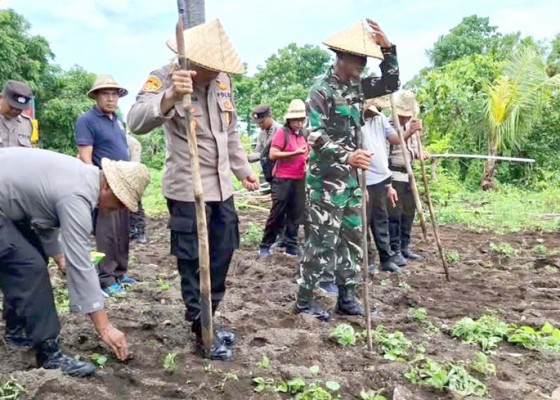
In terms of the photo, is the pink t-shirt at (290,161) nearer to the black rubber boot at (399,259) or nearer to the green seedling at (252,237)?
the black rubber boot at (399,259)

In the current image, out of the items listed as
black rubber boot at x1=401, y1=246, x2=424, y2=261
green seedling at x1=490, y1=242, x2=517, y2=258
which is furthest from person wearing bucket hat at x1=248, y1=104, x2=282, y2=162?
green seedling at x1=490, y1=242, x2=517, y2=258

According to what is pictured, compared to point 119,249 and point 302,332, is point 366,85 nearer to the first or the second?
point 302,332

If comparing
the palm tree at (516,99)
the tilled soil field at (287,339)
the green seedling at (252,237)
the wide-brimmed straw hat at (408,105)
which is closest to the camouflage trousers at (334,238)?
the tilled soil field at (287,339)

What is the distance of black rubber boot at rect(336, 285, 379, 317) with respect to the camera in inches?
172

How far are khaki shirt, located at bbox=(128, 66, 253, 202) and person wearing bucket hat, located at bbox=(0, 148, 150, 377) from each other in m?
0.32

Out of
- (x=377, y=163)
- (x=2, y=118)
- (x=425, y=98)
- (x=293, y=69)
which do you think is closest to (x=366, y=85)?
(x=377, y=163)

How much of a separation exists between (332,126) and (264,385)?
1927mm

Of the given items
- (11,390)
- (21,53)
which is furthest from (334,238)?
(21,53)

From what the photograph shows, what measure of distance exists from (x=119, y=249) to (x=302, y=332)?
189cm

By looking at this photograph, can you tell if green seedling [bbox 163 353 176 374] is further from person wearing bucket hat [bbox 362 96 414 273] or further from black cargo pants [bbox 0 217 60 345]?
person wearing bucket hat [bbox 362 96 414 273]

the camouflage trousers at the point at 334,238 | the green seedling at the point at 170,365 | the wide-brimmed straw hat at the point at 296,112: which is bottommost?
the green seedling at the point at 170,365

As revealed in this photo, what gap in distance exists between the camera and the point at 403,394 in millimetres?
2965

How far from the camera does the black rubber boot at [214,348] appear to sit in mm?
3281

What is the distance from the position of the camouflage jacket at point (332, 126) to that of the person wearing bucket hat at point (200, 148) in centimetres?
80
